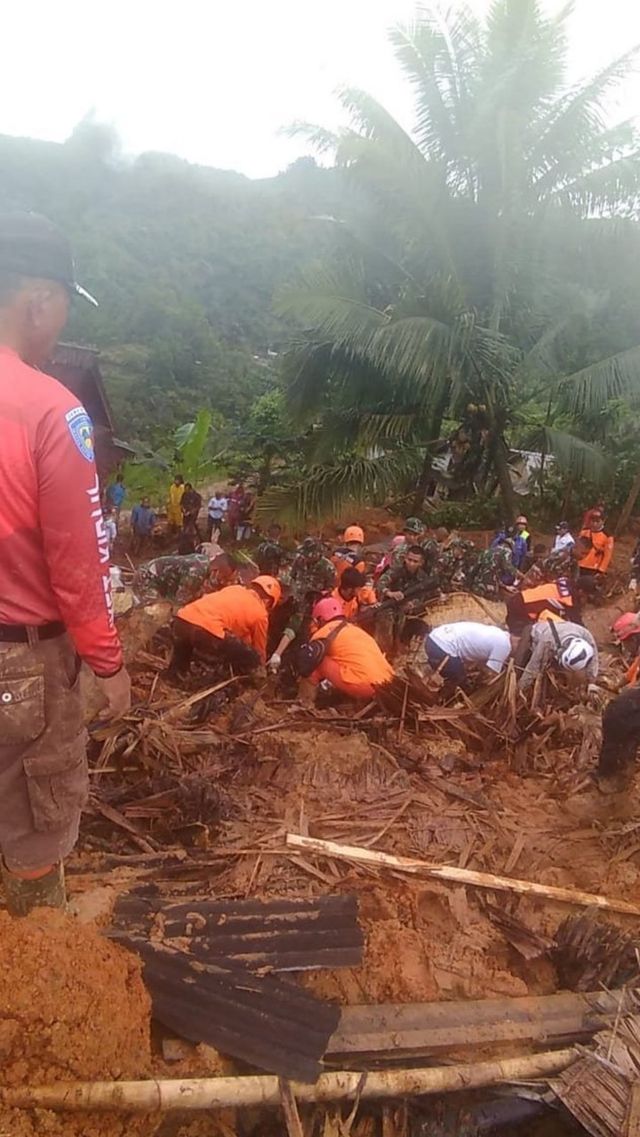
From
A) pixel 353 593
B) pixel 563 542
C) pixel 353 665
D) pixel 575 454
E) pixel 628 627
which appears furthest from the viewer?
pixel 575 454

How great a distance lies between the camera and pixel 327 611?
6605 millimetres

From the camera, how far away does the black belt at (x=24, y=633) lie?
88.6 inches

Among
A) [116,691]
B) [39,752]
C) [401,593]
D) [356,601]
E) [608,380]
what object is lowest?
[401,593]

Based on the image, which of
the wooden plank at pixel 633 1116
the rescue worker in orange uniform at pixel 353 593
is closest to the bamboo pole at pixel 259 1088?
the wooden plank at pixel 633 1116

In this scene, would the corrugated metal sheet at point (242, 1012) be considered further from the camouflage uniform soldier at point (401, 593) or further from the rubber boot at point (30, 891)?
the camouflage uniform soldier at point (401, 593)

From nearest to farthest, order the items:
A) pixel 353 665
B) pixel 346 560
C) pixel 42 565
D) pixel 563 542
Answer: pixel 42 565 < pixel 353 665 < pixel 346 560 < pixel 563 542

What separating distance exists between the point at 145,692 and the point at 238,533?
11.8 metres

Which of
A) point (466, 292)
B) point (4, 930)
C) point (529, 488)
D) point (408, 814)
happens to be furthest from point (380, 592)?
point (529, 488)

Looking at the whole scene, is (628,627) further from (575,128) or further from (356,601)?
(575,128)

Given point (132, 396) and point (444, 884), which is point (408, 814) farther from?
point (132, 396)

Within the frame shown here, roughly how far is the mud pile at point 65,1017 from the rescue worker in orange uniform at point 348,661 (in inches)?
133

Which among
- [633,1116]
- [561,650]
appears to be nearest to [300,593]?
[561,650]

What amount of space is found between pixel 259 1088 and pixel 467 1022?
90 cm

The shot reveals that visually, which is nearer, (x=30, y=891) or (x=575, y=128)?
(x=30, y=891)
